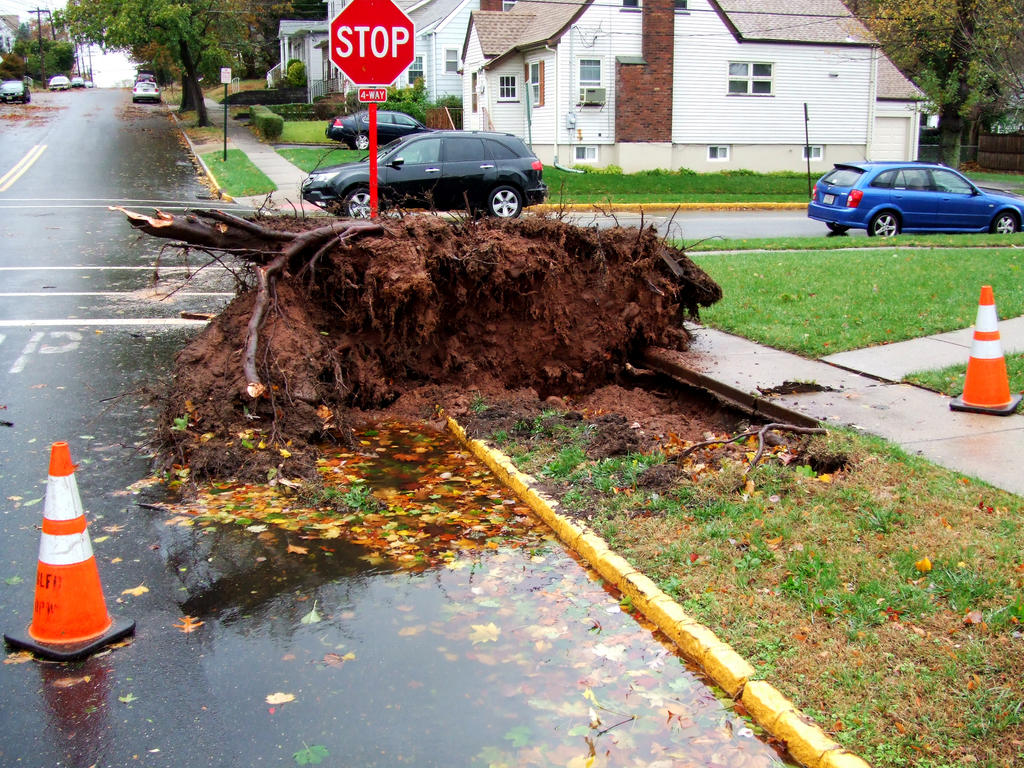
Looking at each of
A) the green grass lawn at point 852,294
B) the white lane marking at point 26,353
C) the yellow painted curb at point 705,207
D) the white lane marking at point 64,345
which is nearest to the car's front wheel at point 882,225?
the green grass lawn at point 852,294

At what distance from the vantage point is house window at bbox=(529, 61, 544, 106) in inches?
1347

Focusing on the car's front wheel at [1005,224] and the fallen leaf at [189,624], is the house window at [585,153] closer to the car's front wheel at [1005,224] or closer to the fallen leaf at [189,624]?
the car's front wheel at [1005,224]

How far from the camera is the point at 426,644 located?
4195mm

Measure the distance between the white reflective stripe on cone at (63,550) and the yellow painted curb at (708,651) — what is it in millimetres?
2475

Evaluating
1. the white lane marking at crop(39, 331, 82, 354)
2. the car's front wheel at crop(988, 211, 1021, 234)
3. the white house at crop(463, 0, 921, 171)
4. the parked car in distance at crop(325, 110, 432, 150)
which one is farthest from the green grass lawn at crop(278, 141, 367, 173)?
the white lane marking at crop(39, 331, 82, 354)

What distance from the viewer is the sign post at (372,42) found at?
32.4 ft

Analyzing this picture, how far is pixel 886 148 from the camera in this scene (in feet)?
133

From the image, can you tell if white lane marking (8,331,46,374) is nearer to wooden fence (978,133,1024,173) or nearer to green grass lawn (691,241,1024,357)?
green grass lawn (691,241,1024,357)

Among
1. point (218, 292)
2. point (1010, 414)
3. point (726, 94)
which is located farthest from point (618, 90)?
point (1010, 414)

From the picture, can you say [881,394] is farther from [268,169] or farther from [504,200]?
[268,169]

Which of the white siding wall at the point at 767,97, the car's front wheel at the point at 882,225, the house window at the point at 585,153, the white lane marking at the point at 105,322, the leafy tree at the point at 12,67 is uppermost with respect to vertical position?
the leafy tree at the point at 12,67

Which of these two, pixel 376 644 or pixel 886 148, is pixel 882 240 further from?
pixel 886 148

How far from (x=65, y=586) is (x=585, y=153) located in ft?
101

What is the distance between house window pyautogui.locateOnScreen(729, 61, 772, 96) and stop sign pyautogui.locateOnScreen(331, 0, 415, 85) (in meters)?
26.4
